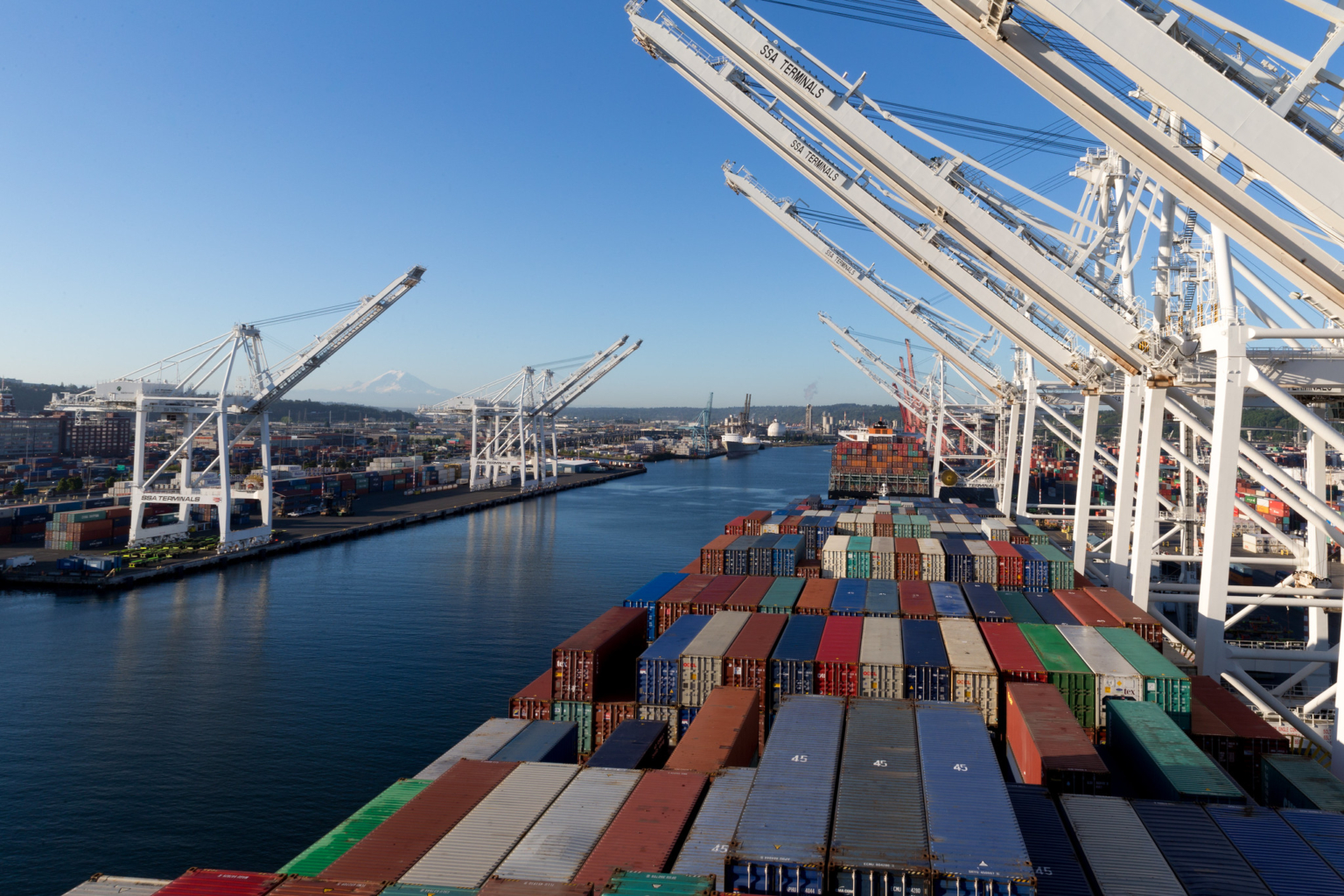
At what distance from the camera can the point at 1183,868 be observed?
6.49 m

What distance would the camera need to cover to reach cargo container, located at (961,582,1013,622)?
1480 centimetres

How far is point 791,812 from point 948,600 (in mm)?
10619

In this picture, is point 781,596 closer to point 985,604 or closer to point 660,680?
point 985,604

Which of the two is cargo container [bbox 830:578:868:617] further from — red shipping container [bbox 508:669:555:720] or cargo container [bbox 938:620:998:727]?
red shipping container [bbox 508:669:555:720]

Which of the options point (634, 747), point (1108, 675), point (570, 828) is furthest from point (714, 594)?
point (570, 828)

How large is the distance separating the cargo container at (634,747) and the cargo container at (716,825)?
1.75 m

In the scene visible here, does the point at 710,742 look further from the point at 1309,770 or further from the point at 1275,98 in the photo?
the point at 1275,98

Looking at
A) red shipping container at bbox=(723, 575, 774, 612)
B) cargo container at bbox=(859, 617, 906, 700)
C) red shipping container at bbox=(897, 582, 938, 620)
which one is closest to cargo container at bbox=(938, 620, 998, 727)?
cargo container at bbox=(859, 617, 906, 700)

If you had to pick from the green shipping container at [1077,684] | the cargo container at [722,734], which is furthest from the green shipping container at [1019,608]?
the cargo container at [722,734]

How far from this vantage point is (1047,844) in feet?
22.3

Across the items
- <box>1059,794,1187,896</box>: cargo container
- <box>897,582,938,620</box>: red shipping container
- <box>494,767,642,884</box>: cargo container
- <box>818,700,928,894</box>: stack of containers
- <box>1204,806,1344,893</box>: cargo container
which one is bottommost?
<box>494,767,642,884</box>: cargo container

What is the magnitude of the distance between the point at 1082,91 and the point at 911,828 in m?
7.82

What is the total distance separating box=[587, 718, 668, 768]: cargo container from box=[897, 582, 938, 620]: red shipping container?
6.09m

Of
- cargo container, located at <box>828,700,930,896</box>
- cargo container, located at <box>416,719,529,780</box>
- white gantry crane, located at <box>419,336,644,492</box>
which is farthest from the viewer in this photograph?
white gantry crane, located at <box>419,336,644,492</box>
